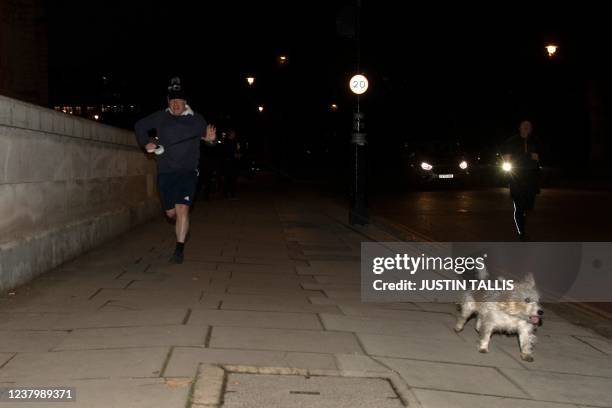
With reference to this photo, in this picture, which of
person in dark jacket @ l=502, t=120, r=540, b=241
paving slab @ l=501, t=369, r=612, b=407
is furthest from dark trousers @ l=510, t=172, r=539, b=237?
paving slab @ l=501, t=369, r=612, b=407

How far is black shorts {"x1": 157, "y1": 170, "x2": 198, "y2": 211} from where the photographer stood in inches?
350

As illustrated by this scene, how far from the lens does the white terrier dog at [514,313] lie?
17.1 ft

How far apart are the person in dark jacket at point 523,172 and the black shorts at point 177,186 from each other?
17.6 feet

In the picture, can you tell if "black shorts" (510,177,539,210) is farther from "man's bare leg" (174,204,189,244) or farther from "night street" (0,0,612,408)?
"man's bare leg" (174,204,189,244)

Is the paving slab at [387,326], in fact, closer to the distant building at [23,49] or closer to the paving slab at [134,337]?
the paving slab at [134,337]

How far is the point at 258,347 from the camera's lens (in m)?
5.32

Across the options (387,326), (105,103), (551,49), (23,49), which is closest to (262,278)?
(387,326)

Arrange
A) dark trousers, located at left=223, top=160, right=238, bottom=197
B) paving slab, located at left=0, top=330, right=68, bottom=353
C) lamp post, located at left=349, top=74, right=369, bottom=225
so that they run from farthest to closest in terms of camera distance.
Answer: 1. dark trousers, located at left=223, top=160, right=238, bottom=197
2. lamp post, located at left=349, top=74, right=369, bottom=225
3. paving slab, located at left=0, top=330, right=68, bottom=353

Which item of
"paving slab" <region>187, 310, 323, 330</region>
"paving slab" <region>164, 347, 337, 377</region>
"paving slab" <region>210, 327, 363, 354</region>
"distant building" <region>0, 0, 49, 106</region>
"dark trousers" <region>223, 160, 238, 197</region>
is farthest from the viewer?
"dark trousers" <region>223, 160, 238, 197</region>

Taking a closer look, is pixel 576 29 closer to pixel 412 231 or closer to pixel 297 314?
pixel 412 231

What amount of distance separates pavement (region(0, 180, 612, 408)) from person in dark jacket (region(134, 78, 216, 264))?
0.84 metres

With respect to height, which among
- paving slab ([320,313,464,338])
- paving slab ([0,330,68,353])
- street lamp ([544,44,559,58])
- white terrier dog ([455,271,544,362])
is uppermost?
street lamp ([544,44,559,58])

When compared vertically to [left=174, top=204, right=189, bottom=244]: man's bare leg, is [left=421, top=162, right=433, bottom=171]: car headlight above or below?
above

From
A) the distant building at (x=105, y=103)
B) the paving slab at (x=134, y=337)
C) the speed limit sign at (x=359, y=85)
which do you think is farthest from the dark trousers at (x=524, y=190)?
the distant building at (x=105, y=103)
